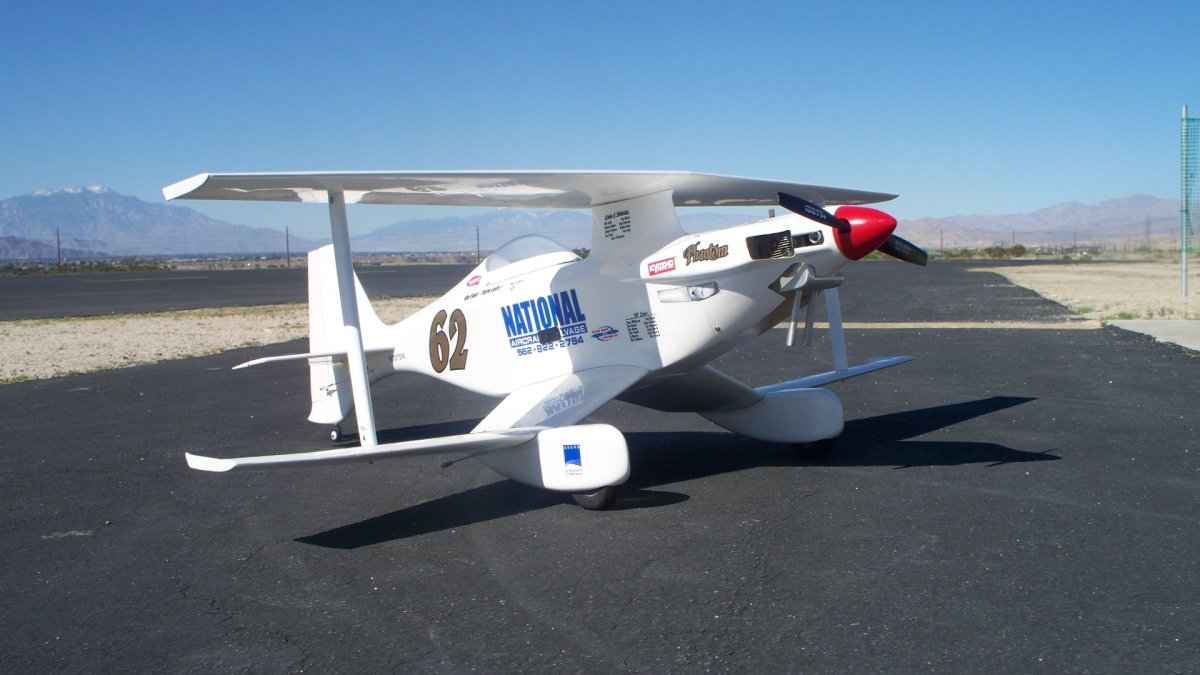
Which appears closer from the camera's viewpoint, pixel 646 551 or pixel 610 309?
pixel 646 551

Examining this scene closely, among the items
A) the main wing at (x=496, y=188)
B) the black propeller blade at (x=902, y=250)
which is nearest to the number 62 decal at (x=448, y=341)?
the main wing at (x=496, y=188)

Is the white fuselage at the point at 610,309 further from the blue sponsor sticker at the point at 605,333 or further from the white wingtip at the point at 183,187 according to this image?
the white wingtip at the point at 183,187

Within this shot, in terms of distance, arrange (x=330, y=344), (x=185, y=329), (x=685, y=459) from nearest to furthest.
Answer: (x=685, y=459) → (x=330, y=344) → (x=185, y=329)

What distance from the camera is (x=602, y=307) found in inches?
310

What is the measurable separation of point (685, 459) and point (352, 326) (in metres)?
3.39

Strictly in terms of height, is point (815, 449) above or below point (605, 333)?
below

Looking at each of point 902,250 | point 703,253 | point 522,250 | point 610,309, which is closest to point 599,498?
point 610,309

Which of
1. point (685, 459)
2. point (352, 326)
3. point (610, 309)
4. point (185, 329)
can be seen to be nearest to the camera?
point (352, 326)

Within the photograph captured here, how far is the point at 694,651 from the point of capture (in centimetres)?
453

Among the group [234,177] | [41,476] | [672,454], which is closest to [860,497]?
[672,454]

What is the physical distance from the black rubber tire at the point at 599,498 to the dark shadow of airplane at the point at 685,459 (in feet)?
0.64

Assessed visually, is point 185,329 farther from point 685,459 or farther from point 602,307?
point 602,307

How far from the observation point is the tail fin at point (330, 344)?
1001 cm

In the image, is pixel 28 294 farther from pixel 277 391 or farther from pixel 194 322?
pixel 277 391
